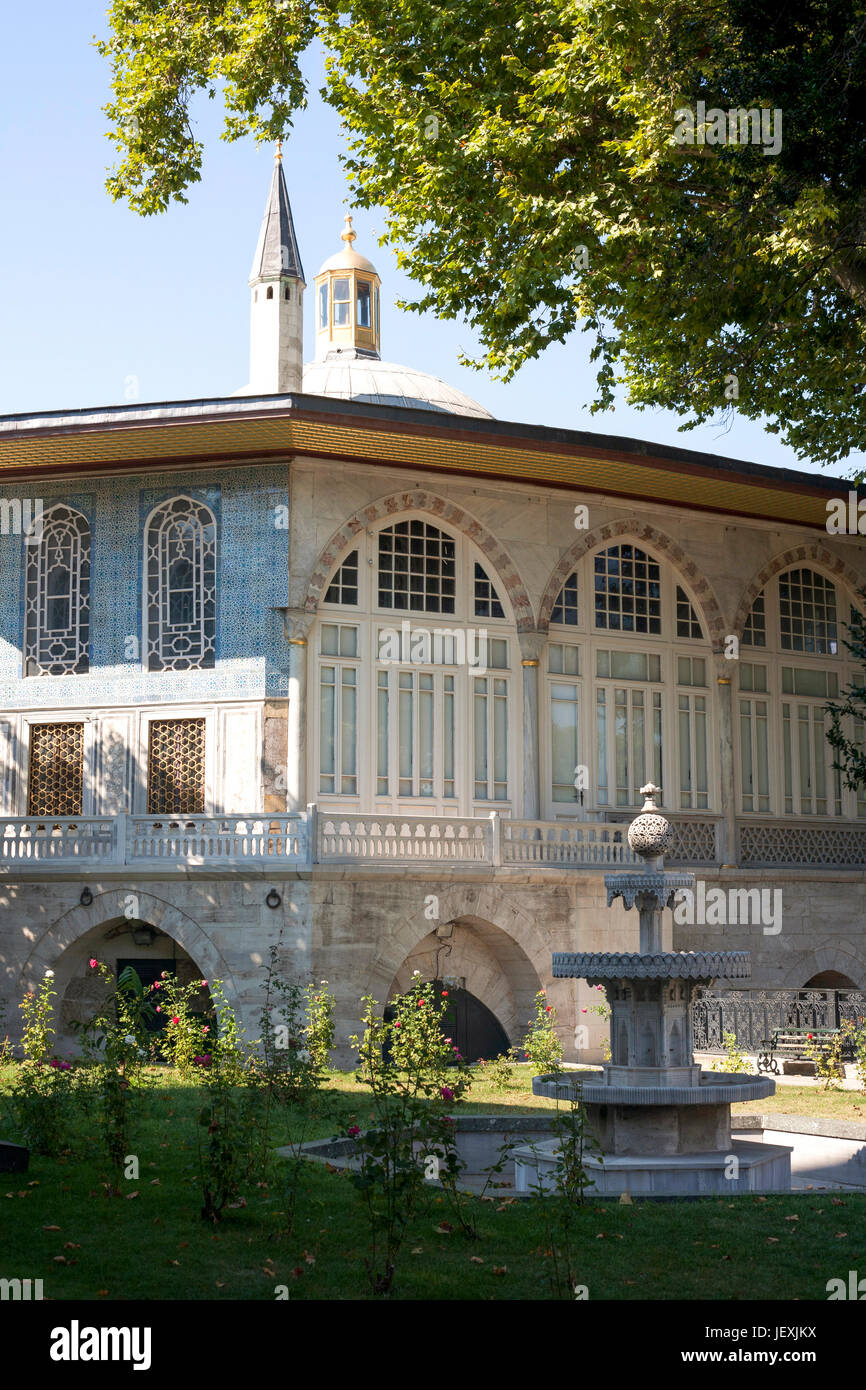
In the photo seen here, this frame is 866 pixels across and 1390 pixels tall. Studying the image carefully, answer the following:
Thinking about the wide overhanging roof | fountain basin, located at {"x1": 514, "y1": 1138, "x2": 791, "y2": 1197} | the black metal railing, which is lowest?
fountain basin, located at {"x1": 514, "y1": 1138, "x2": 791, "y2": 1197}

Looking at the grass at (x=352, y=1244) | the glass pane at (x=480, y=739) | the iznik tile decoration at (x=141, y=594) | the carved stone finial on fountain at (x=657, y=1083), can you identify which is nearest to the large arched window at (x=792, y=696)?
the glass pane at (x=480, y=739)

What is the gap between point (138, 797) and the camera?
758 inches

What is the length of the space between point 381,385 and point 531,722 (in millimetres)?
11706

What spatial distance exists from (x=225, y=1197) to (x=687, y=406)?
10.3 metres

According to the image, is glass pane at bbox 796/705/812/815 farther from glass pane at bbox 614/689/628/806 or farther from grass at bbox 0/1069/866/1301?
grass at bbox 0/1069/866/1301

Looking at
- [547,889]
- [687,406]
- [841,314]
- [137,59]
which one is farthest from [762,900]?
[137,59]

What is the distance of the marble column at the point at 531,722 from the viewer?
20.2 meters

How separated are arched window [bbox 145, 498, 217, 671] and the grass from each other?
34.3 feet

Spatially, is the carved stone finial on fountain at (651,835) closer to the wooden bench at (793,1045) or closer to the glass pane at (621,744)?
the wooden bench at (793,1045)

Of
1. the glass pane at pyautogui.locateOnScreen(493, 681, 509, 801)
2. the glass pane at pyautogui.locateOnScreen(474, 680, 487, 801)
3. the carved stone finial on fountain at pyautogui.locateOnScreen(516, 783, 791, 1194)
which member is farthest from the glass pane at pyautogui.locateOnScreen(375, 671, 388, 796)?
the carved stone finial on fountain at pyautogui.locateOnScreen(516, 783, 791, 1194)

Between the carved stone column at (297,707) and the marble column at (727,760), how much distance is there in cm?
656

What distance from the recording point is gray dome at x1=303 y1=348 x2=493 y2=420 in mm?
29000

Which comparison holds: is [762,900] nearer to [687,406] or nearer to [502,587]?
[502,587]

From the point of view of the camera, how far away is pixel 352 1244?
736 centimetres
